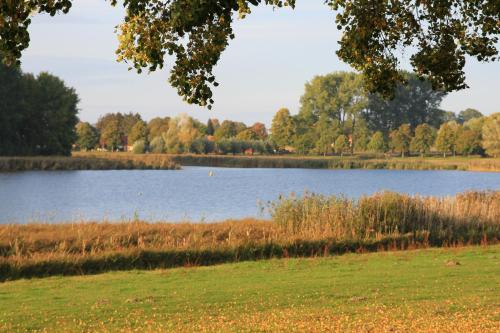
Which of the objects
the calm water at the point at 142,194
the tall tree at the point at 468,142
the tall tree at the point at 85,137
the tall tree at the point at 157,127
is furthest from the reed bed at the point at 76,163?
the tall tree at the point at 157,127

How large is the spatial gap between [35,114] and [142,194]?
3830 cm

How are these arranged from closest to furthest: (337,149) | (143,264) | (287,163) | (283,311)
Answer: (283,311), (143,264), (287,163), (337,149)

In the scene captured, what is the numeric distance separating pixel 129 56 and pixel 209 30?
1.26 metres

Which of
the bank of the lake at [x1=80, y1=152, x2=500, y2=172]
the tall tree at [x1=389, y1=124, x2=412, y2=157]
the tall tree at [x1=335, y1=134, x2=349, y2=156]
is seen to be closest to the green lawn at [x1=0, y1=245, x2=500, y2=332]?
the bank of the lake at [x1=80, y1=152, x2=500, y2=172]

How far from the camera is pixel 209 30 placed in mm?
9914

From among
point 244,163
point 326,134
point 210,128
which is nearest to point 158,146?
point 244,163

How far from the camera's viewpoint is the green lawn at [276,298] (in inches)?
399

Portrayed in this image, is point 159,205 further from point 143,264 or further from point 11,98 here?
point 11,98

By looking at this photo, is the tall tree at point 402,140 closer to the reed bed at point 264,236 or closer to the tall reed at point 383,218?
the reed bed at point 264,236

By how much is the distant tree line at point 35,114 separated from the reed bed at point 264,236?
2323 inches

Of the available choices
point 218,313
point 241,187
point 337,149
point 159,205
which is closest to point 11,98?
point 241,187

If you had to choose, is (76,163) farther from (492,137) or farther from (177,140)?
(492,137)

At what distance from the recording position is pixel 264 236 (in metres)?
21.2

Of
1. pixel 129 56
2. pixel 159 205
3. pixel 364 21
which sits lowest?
pixel 159 205
